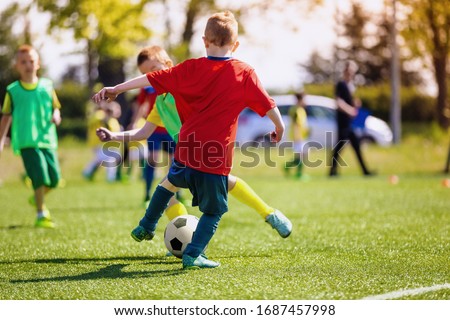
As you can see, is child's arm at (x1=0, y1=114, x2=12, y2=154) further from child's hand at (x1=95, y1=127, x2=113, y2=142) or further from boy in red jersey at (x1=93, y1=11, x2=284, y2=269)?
boy in red jersey at (x1=93, y1=11, x2=284, y2=269)

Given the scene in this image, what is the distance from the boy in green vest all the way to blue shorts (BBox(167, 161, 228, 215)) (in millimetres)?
3218

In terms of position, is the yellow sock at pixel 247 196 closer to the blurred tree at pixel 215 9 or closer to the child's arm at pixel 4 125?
the child's arm at pixel 4 125

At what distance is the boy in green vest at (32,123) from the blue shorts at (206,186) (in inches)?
127

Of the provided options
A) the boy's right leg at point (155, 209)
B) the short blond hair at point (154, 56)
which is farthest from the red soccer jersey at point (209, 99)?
the short blond hair at point (154, 56)

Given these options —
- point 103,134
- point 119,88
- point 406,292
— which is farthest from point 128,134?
point 406,292

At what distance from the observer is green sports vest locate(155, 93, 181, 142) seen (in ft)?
19.1

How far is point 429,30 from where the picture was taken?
2133cm

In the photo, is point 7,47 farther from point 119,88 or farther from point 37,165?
point 119,88

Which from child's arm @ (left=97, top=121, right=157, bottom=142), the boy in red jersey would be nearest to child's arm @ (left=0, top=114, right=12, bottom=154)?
child's arm @ (left=97, top=121, right=157, bottom=142)

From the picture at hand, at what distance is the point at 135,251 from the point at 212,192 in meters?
1.43

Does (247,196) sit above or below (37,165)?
above

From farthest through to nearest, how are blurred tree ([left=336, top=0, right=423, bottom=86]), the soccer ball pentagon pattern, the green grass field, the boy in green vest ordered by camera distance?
1. blurred tree ([left=336, top=0, right=423, bottom=86])
2. the boy in green vest
3. the soccer ball pentagon pattern
4. the green grass field

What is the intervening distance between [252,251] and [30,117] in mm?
3174
